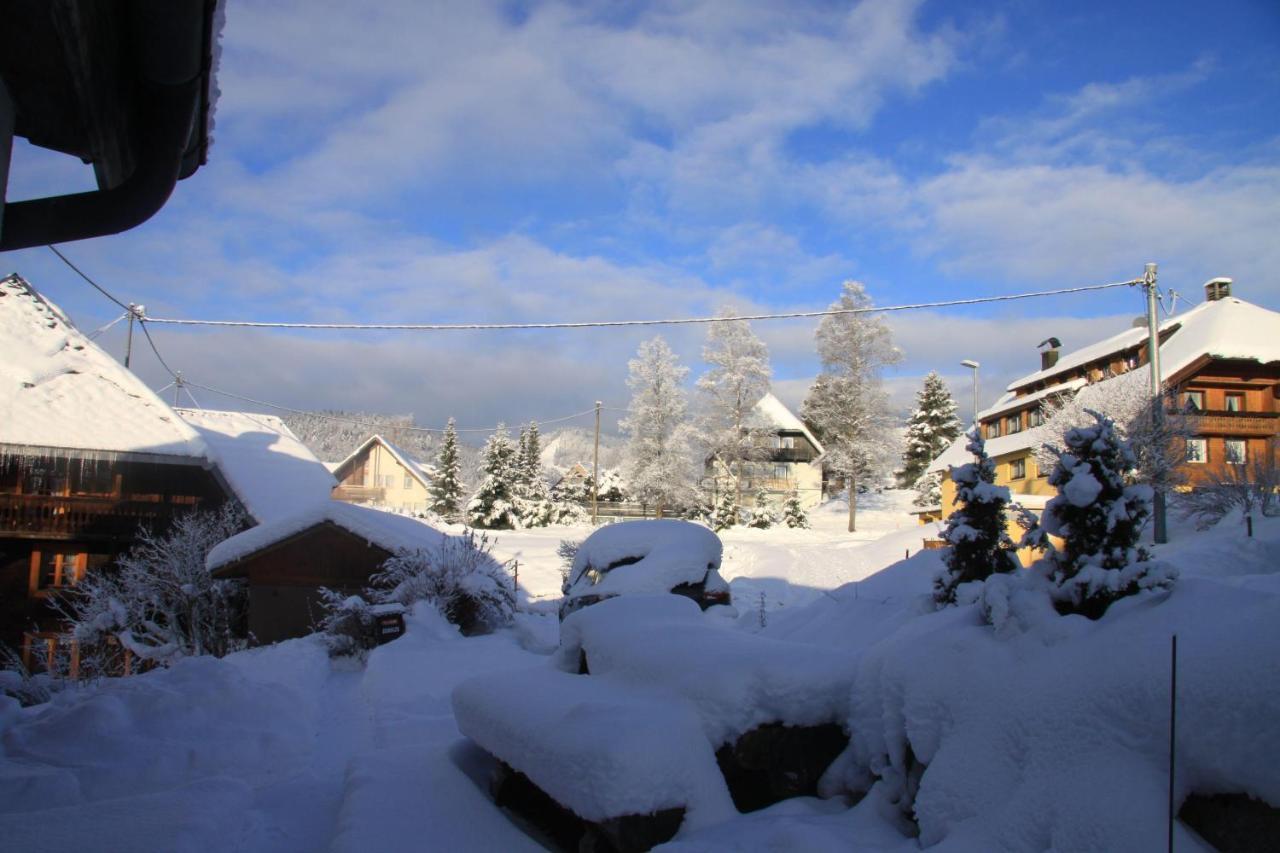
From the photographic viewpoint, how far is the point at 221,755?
700 cm

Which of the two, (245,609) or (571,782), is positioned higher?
(571,782)

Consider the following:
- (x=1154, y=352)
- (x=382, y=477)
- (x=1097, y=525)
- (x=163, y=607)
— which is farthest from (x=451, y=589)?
(x=382, y=477)

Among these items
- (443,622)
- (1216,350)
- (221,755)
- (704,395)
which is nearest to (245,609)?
(443,622)

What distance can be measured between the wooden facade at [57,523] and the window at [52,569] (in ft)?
0.04

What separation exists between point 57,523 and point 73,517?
0.37m

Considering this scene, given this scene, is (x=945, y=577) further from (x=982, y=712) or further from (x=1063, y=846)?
(x=1063, y=846)

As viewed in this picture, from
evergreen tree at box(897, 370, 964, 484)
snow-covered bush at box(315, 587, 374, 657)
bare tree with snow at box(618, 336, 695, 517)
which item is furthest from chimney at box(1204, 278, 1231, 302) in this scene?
snow-covered bush at box(315, 587, 374, 657)

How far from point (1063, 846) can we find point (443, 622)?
13.0 m

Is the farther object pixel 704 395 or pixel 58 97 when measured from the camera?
pixel 704 395

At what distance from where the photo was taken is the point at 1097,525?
4.43 meters

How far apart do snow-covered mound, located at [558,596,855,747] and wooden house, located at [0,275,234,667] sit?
17269mm

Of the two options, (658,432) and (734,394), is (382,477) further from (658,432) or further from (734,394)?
(734,394)

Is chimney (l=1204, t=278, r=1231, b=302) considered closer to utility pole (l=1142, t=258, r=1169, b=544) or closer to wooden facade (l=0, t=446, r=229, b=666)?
utility pole (l=1142, t=258, r=1169, b=544)

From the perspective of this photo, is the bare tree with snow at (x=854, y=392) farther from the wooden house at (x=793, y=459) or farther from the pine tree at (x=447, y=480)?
the pine tree at (x=447, y=480)
